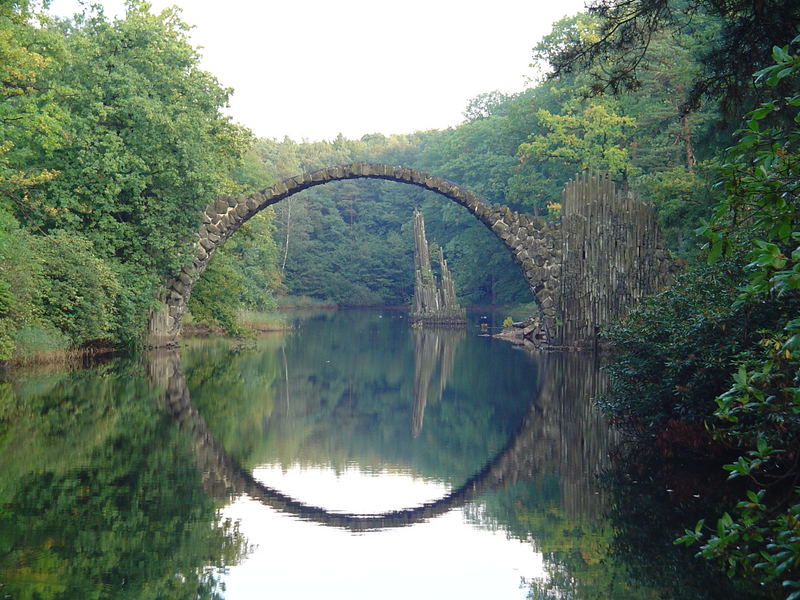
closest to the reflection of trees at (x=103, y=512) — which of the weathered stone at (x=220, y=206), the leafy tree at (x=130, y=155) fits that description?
the leafy tree at (x=130, y=155)

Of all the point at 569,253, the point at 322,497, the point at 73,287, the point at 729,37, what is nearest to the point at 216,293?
the point at 73,287

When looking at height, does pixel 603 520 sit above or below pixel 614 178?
below

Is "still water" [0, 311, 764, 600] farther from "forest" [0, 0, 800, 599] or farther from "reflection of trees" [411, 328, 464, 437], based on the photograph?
"forest" [0, 0, 800, 599]

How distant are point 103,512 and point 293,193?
2002cm

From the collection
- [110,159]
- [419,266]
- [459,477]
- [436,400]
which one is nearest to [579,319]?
[436,400]

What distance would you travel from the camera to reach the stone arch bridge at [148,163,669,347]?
23328 mm

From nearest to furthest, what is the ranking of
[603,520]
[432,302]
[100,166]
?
1. [603,520]
2. [100,166]
3. [432,302]

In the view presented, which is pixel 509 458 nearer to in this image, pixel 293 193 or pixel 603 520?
pixel 603 520

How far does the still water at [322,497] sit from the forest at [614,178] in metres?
0.92

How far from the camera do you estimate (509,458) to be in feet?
34.7

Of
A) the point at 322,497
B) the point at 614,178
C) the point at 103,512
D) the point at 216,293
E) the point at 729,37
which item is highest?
the point at 614,178

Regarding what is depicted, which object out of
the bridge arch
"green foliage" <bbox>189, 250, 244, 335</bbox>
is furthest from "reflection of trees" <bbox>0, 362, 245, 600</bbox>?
"green foliage" <bbox>189, 250, 244, 335</bbox>

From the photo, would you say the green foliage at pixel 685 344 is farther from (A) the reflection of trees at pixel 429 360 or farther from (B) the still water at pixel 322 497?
(A) the reflection of trees at pixel 429 360

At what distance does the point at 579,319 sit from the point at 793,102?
21478mm
